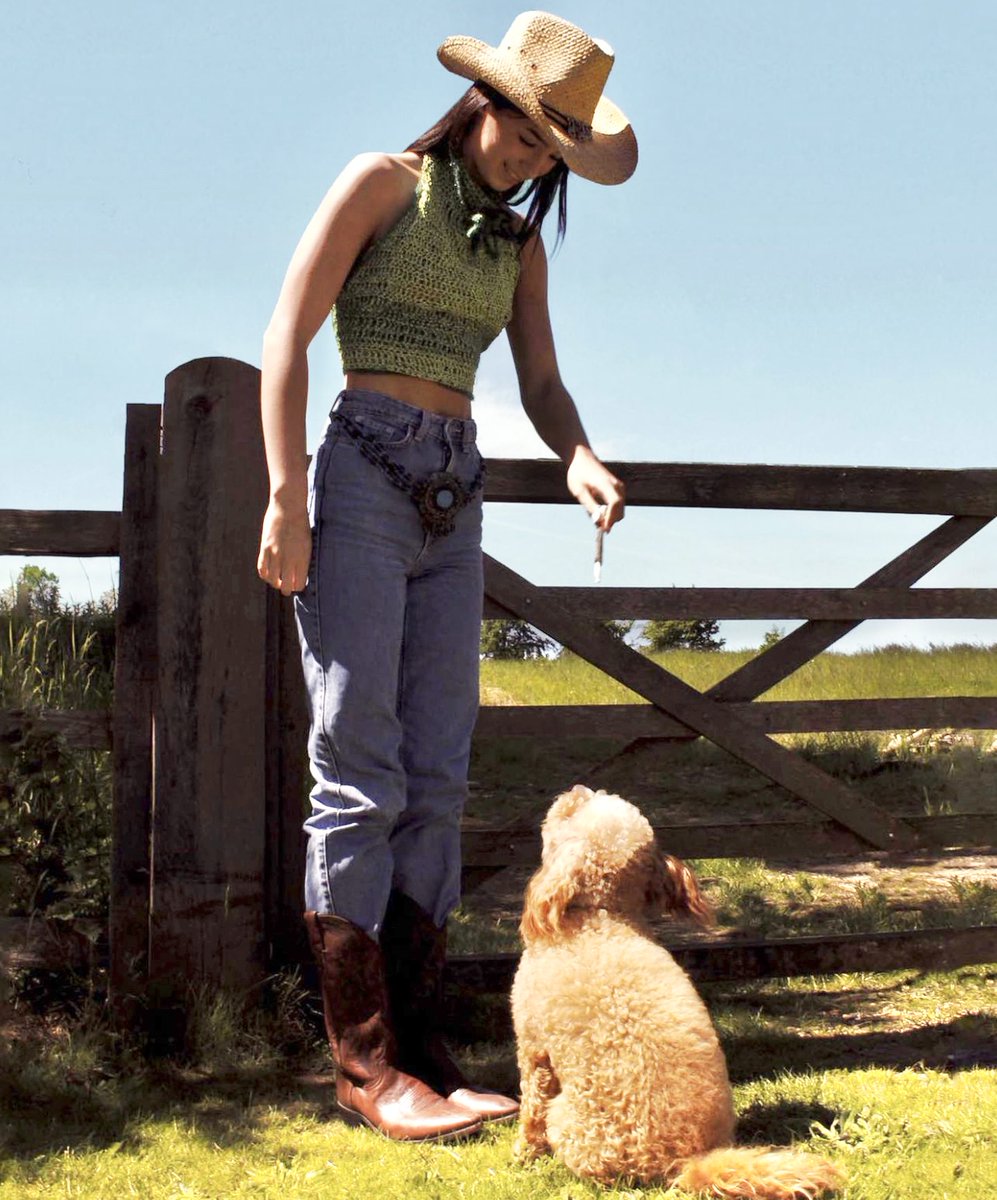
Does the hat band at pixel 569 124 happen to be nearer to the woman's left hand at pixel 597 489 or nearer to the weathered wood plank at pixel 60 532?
the woman's left hand at pixel 597 489

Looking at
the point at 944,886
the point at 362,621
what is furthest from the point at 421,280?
the point at 944,886

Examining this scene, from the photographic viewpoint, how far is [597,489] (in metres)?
3.43

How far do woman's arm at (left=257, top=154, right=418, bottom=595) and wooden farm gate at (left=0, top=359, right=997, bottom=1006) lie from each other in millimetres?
1044

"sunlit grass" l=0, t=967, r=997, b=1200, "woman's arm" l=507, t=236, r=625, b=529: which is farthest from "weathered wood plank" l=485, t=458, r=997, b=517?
"sunlit grass" l=0, t=967, r=997, b=1200

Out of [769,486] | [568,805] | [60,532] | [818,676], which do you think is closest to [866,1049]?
[568,805]

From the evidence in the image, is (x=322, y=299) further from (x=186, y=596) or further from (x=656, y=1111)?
(x=656, y=1111)

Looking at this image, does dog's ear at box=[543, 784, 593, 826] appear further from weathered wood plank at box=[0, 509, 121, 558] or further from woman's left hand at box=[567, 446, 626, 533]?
weathered wood plank at box=[0, 509, 121, 558]

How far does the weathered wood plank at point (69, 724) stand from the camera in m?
4.23

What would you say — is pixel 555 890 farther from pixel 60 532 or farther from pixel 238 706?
pixel 60 532

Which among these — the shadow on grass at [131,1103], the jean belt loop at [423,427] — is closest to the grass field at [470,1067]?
the shadow on grass at [131,1103]

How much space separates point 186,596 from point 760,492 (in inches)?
83.6

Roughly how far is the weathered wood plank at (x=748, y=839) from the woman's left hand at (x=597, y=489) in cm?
160

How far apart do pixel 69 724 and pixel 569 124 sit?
8.19 ft

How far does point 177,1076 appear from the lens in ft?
13.0
